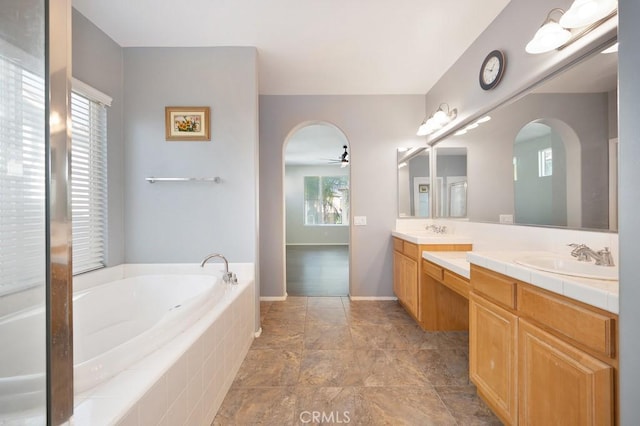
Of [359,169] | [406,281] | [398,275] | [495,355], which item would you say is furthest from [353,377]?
[359,169]

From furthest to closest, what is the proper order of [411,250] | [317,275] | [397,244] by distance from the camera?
[317,275] → [397,244] → [411,250]

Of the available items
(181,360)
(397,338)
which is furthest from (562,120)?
(181,360)

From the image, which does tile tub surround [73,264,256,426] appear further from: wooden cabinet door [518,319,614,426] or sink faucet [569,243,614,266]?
sink faucet [569,243,614,266]

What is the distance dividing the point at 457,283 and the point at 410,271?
2.62ft

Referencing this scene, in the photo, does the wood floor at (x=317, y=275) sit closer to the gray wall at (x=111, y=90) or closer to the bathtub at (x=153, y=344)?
the bathtub at (x=153, y=344)

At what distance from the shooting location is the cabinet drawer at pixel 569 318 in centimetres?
86

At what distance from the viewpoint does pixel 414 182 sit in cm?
327

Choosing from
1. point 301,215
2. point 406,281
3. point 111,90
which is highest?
point 111,90

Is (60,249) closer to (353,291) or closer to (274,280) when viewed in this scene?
(274,280)

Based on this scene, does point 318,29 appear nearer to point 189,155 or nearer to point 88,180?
point 189,155

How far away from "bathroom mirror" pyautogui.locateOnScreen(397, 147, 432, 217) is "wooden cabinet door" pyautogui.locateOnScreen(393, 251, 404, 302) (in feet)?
1.78

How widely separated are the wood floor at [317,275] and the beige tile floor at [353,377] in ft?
3.04

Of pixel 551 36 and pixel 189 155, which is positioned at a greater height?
pixel 551 36

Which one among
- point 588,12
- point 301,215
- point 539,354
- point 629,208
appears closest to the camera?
point 629,208
